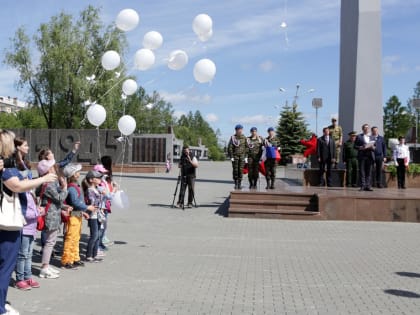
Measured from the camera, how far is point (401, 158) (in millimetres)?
15336

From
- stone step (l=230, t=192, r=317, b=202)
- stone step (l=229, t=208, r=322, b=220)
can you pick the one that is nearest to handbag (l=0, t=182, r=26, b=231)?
stone step (l=229, t=208, r=322, b=220)

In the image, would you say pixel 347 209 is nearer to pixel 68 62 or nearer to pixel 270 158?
pixel 270 158

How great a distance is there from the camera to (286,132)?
192ft

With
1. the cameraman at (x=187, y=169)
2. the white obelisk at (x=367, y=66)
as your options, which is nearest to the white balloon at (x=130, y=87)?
the cameraman at (x=187, y=169)

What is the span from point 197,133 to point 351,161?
126 m

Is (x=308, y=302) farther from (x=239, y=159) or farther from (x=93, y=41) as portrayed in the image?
(x=93, y=41)

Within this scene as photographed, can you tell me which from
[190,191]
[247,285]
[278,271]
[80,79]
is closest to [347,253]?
[278,271]

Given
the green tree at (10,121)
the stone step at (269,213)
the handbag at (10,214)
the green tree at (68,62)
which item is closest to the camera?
the handbag at (10,214)

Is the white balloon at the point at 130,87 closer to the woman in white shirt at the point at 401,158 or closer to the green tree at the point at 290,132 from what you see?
the woman in white shirt at the point at 401,158

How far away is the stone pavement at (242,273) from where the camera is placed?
5250mm

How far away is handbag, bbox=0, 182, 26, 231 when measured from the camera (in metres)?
4.44

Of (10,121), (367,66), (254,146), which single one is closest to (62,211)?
(254,146)

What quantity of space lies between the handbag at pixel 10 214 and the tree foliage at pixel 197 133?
10828 cm

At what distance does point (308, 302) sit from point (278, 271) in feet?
4.91
